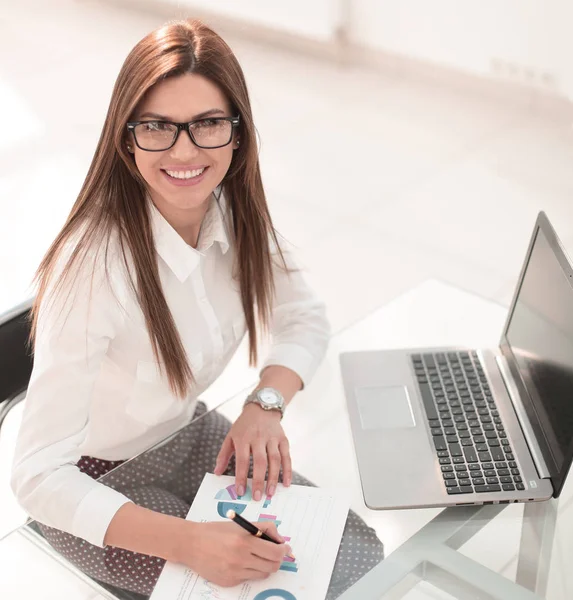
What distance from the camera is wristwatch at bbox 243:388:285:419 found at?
70.8 inches

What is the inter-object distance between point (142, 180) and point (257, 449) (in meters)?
0.55

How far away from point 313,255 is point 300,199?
0.46 metres

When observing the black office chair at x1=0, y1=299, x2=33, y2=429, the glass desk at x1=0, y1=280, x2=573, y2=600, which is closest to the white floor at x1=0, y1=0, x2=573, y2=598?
the black office chair at x1=0, y1=299, x2=33, y2=429

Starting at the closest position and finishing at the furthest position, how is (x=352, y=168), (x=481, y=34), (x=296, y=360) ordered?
(x=296, y=360) → (x=352, y=168) → (x=481, y=34)

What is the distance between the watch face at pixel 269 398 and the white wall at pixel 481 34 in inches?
136

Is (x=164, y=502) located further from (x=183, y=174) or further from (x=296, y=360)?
(x=183, y=174)

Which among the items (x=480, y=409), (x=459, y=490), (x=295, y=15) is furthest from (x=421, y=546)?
(x=295, y=15)

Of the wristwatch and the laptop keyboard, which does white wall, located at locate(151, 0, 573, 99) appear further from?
A: the wristwatch

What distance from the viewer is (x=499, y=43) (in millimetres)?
4930

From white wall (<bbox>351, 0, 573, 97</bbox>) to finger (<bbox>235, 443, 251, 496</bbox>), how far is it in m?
3.62

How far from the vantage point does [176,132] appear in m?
1.61

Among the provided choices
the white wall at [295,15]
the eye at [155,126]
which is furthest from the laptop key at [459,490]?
the white wall at [295,15]

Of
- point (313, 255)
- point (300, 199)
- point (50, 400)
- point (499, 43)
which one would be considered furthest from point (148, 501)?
point (499, 43)

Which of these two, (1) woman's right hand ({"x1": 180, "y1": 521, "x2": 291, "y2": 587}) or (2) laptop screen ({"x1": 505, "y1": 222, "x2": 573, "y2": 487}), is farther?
(2) laptop screen ({"x1": 505, "y1": 222, "x2": 573, "y2": 487})
